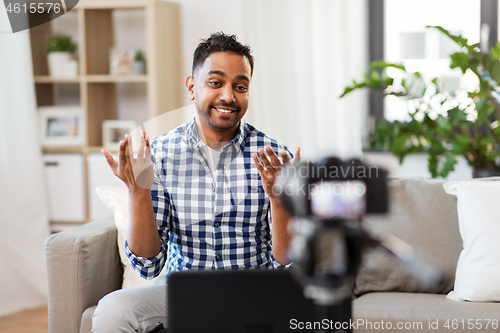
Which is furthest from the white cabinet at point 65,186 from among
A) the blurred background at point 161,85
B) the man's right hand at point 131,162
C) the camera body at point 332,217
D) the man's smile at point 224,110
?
the camera body at point 332,217

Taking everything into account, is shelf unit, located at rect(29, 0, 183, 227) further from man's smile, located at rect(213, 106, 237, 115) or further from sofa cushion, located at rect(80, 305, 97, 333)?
man's smile, located at rect(213, 106, 237, 115)

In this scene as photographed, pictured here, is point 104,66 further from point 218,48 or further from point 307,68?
point 218,48

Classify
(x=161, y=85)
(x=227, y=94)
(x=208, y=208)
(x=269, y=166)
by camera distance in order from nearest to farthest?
(x=269, y=166) < (x=227, y=94) < (x=208, y=208) < (x=161, y=85)

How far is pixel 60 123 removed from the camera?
8.95ft

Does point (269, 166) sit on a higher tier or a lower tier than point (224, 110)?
lower

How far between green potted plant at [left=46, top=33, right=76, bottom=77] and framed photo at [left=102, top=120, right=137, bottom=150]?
390 millimetres

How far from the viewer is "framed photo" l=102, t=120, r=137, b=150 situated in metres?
2.65

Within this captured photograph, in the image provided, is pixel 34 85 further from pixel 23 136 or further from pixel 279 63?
pixel 279 63

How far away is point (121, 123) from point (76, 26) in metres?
0.69

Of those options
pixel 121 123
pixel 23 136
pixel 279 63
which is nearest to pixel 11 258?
pixel 23 136

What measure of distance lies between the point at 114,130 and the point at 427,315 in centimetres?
183

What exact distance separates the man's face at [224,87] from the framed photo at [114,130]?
1441mm

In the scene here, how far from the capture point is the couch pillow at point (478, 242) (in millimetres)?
1543

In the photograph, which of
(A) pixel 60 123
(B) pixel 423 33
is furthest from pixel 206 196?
(B) pixel 423 33
